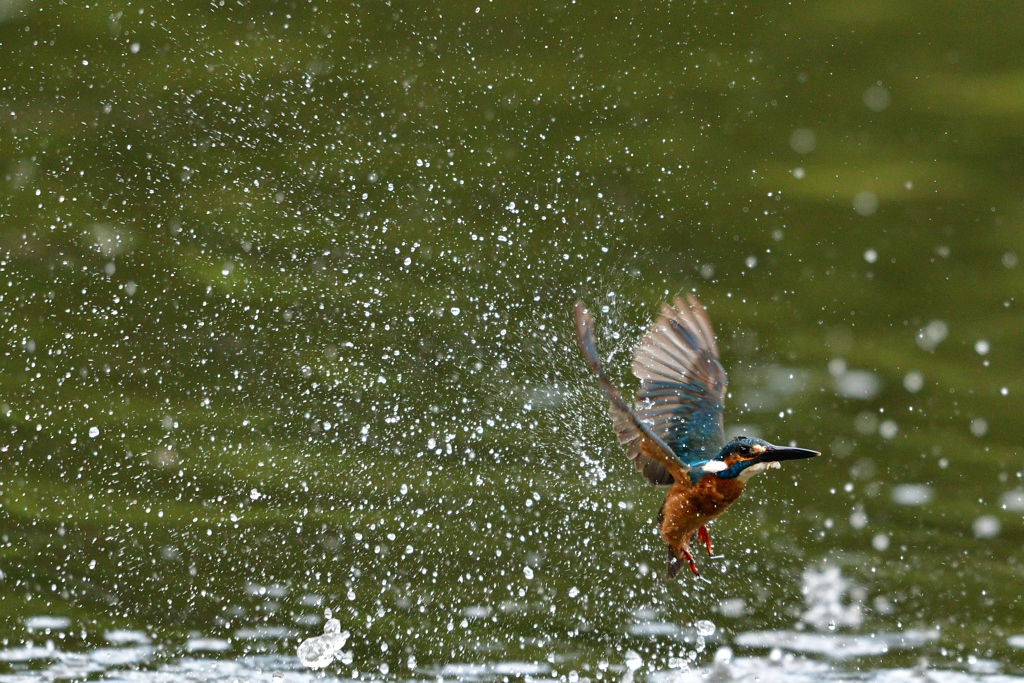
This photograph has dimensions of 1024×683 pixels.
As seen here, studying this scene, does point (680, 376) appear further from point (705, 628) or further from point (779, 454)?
point (705, 628)

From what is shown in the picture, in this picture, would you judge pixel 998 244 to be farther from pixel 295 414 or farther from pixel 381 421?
pixel 295 414

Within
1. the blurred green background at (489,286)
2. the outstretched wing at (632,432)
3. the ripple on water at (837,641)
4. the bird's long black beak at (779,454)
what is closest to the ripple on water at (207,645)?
the blurred green background at (489,286)

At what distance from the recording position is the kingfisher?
2.71m

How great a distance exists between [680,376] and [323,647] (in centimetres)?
125

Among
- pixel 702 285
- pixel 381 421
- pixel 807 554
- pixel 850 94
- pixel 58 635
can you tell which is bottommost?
pixel 58 635

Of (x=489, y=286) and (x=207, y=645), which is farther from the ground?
(x=489, y=286)

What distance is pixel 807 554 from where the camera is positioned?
406cm

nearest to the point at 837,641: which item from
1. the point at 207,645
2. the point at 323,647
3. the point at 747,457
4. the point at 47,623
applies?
the point at 747,457

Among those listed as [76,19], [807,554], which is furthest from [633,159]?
[76,19]

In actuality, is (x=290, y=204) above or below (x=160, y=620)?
above

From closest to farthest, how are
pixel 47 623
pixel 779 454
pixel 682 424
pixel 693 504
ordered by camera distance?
pixel 779 454
pixel 693 504
pixel 682 424
pixel 47 623

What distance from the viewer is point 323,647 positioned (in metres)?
3.32

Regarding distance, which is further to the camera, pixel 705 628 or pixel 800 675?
pixel 705 628

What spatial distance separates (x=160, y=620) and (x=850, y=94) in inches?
111
